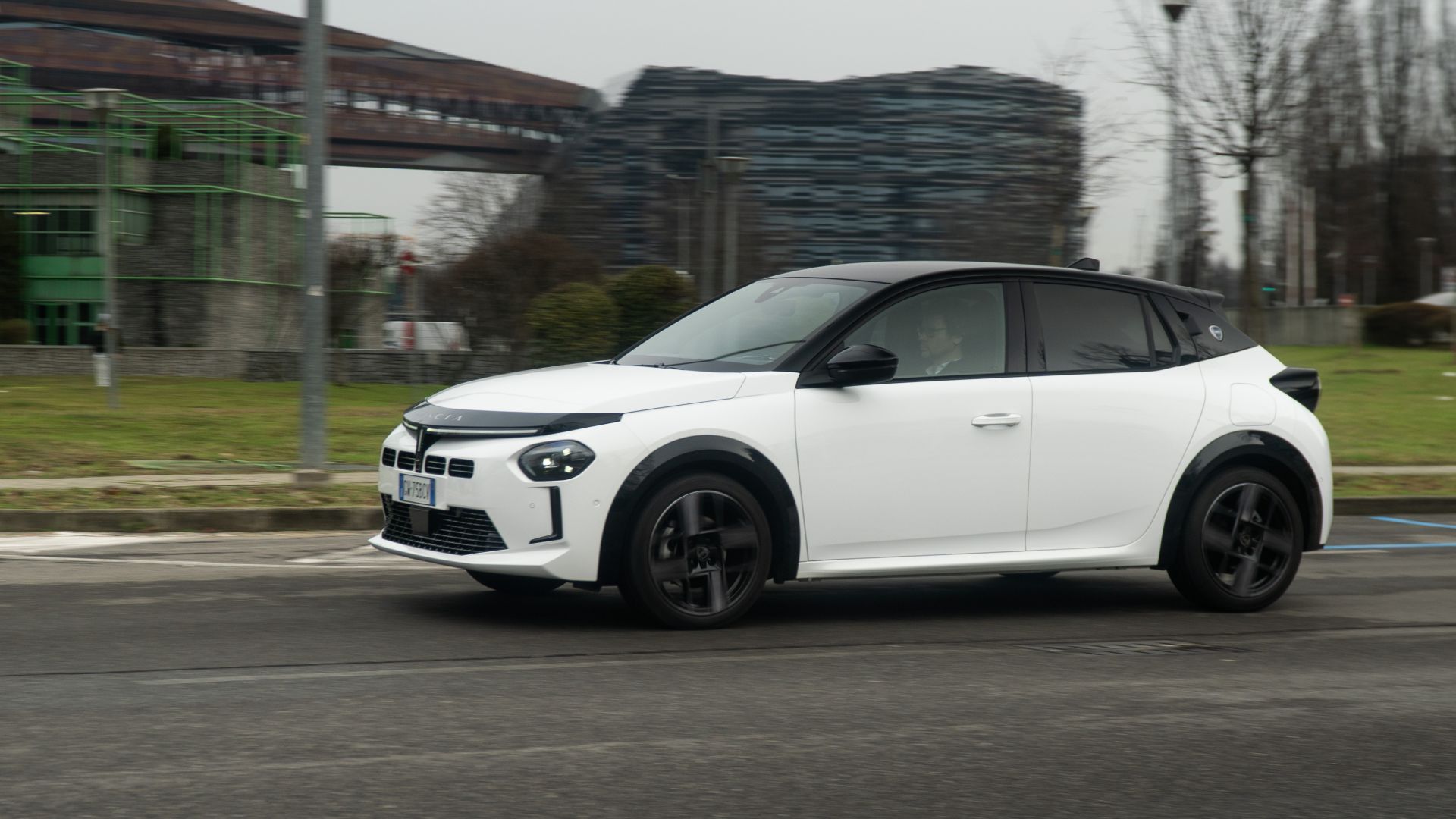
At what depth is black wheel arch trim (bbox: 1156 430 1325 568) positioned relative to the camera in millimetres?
7949

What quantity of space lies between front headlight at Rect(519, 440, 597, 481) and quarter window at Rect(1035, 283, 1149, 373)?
2.38 metres

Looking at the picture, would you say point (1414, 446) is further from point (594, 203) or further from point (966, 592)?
point (594, 203)

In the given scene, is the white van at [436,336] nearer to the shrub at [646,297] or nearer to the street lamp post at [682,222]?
the shrub at [646,297]

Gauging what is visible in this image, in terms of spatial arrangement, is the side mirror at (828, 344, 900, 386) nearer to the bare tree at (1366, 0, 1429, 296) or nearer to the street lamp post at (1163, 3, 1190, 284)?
the street lamp post at (1163, 3, 1190, 284)

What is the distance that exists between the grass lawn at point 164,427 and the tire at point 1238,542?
9.88m

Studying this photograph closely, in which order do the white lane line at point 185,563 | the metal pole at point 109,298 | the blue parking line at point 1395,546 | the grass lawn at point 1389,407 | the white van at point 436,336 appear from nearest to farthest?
the white lane line at point 185,563 → the blue parking line at point 1395,546 → the grass lawn at point 1389,407 → the metal pole at point 109,298 → the white van at point 436,336

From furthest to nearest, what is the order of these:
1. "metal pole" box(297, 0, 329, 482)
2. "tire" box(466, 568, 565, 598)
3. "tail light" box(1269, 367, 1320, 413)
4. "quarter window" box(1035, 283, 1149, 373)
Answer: "metal pole" box(297, 0, 329, 482)
"tail light" box(1269, 367, 1320, 413)
"tire" box(466, 568, 565, 598)
"quarter window" box(1035, 283, 1149, 373)

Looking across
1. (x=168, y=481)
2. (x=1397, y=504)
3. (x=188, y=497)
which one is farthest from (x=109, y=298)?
(x=1397, y=504)

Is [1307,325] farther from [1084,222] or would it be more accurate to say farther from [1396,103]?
[1084,222]

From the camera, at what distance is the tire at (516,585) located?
26.0 feet

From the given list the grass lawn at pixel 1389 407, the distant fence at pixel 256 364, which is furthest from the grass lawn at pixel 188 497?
the distant fence at pixel 256 364

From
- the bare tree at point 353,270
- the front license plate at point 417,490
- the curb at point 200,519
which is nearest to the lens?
the front license plate at point 417,490

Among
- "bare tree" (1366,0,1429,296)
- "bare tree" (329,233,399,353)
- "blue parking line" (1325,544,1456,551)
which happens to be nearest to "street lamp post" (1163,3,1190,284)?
"blue parking line" (1325,544,1456,551)

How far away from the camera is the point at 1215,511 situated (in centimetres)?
805
